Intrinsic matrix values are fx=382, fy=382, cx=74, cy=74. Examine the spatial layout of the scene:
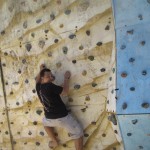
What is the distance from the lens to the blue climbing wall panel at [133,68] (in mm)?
4387

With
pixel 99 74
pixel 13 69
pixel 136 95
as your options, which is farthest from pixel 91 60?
pixel 13 69

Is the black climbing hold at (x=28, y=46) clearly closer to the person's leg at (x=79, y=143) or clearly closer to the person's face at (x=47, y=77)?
the person's face at (x=47, y=77)

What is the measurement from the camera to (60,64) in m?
5.31

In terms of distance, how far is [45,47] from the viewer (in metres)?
5.42

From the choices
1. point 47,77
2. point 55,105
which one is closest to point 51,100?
point 55,105

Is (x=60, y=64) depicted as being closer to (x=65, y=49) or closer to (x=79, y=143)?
(x=65, y=49)

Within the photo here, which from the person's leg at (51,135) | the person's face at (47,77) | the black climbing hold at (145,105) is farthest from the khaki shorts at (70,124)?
the black climbing hold at (145,105)

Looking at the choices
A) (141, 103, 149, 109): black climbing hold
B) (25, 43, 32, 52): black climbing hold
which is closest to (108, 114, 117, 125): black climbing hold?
(141, 103, 149, 109): black climbing hold

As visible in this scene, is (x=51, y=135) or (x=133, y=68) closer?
(x=133, y=68)

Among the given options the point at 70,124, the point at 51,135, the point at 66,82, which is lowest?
the point at 51,135

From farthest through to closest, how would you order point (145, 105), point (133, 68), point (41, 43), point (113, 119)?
point (41, 43), point (113, 119), point (133, 68), point (145, 105)

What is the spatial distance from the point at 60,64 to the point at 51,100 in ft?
1.83

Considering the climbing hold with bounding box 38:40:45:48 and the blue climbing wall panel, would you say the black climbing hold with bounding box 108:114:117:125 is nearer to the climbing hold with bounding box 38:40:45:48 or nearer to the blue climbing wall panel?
the blue climbing wall panel

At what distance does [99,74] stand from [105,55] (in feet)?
0.89
